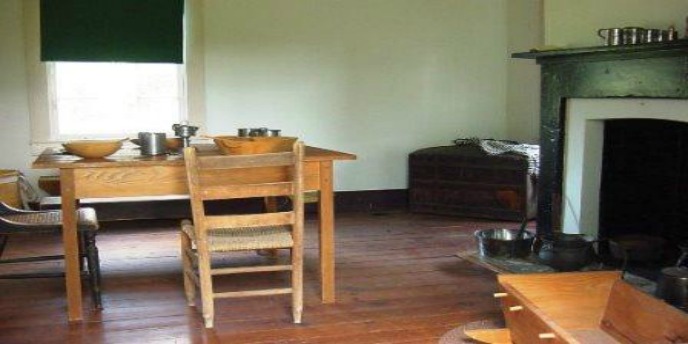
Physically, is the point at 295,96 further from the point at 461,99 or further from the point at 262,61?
the point at 461,99

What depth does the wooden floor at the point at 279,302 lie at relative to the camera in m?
2.93

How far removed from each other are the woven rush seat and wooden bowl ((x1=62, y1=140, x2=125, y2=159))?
550 mm

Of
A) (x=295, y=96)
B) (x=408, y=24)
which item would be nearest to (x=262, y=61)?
(x=295, y=96)

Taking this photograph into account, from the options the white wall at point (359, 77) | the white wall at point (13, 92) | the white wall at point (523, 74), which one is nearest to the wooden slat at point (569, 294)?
the white wall at point (523, 74)

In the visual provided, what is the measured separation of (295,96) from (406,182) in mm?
1284

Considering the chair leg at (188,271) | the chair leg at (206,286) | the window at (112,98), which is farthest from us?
the window at (112,98)

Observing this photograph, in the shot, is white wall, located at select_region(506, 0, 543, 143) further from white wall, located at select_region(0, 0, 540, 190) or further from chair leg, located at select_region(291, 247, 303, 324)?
chair leg, located at select_region(291, 247, 303, 324)

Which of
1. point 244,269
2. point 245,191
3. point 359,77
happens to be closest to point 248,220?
point 245,191

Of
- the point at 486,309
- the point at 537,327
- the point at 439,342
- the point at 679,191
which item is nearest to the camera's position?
the point at 537,327

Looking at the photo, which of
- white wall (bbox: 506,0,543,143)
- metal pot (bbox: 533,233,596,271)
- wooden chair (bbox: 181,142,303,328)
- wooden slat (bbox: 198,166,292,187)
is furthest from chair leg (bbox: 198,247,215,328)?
white wall (bbox: 506,0,543,143)

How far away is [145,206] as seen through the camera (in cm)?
536

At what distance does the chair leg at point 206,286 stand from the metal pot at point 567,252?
1.85m

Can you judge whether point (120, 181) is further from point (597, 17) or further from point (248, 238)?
point (597, 17)

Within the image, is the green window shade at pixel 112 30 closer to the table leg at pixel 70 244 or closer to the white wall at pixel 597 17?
the table leg at pixel 70 244
